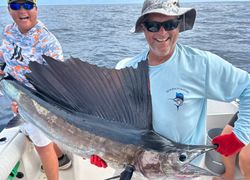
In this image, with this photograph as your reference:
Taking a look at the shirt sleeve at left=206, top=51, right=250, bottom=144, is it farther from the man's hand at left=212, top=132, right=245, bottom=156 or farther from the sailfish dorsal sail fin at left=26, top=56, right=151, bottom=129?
the sailfish dorsal sail fin at left=26, top=56, right=151, bottom=129

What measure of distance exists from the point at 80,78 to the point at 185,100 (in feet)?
1.65

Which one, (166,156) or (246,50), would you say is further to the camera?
(246,50)

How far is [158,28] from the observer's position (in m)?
1.46

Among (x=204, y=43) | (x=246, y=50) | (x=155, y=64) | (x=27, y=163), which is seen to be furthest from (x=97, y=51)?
(x=155, y=64)

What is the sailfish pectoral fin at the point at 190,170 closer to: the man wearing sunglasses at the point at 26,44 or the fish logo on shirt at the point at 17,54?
the man wearing sunglasses at the point at 26,44

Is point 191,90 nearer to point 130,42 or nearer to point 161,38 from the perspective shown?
point 161,38

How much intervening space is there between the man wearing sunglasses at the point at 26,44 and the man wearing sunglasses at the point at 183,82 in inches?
29.7

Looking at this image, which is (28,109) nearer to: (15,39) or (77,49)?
(15,39)

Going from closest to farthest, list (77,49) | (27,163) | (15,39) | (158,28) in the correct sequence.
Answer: (158,28), (15,39), (27,163), (77,49)

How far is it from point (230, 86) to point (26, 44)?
1335 mm

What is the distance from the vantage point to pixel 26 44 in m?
2.11

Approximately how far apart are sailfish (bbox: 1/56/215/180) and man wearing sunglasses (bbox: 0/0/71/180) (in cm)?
67

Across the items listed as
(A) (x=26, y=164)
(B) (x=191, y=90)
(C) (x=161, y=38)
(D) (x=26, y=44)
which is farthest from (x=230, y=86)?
(A) (x=26, y=164)

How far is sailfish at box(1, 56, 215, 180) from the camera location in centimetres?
130
